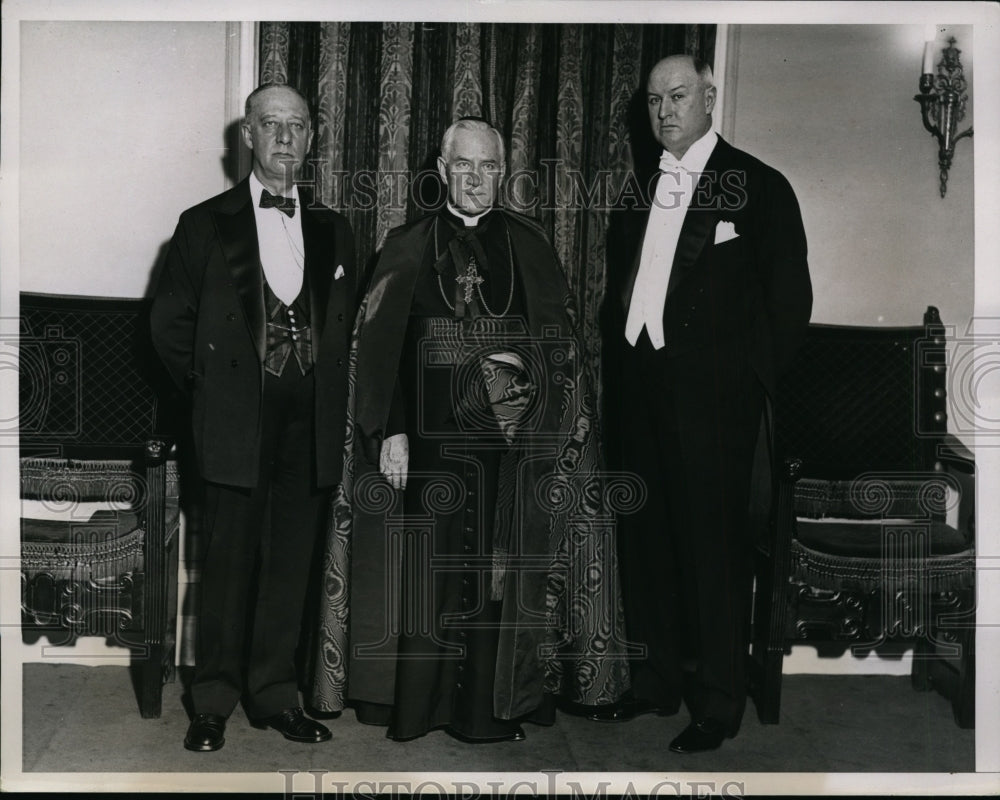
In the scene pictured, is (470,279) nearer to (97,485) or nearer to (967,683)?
(97,485)

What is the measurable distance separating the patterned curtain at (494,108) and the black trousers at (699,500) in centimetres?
41

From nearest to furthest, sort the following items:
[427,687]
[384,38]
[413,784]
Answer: [413,784], [427,687], [384,38]

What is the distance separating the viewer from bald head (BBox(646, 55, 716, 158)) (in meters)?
3.78

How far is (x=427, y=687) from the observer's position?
3725 mm

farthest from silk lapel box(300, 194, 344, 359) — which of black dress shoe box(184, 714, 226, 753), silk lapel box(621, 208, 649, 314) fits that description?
black dress shoe box(184, 714, 226, 753)

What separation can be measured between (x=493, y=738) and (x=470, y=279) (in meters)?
1.47

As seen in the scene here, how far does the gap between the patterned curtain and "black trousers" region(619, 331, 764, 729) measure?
0.41 metres

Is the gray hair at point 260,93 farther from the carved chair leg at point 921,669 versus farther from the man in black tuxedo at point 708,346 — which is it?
the carved chair leg at point 921,669

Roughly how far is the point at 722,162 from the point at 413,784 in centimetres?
223

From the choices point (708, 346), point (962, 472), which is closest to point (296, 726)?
point (708, 346)

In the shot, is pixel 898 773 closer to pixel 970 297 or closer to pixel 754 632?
pixel 754 632

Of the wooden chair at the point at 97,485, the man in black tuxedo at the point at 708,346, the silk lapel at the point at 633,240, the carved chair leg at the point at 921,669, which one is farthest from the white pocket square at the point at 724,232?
the wooden chair at the point at 97,485

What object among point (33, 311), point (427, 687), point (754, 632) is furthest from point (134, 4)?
point (754, 632)

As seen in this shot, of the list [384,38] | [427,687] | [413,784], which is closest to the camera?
[413,784]
